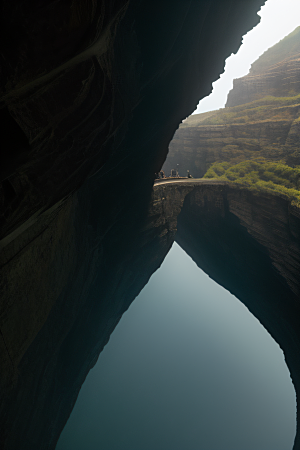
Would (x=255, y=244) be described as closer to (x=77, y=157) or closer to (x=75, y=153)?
(x=77, y=157)

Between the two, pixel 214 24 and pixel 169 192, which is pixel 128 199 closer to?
pixel 169 192

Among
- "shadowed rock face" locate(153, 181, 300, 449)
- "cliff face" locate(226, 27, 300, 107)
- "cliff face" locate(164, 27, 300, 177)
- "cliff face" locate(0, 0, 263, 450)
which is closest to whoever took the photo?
"cliff face" locate(0, 0, 263, 450)

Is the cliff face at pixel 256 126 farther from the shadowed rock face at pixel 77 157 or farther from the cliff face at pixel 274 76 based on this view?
the shadowed rock face at pixel 77 157

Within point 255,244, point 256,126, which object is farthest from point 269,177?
point 256,126

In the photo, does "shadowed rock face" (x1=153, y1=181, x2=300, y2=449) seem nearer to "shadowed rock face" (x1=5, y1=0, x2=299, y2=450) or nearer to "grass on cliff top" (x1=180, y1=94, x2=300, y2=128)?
"shadowed rock face" (x1=5, y1=0, x2=299, y2=450)

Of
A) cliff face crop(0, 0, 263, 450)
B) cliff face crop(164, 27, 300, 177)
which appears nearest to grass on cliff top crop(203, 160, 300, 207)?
cliff face crop(164, 27, 300, 177)

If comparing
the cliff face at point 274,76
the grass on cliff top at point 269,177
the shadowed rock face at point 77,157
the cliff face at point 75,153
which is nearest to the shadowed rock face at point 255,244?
the grass on cliff top at point 269,177
